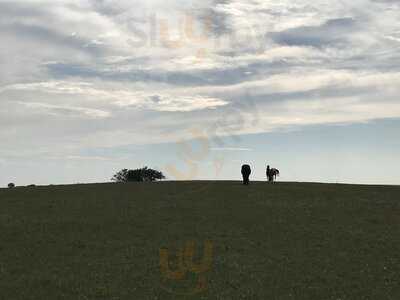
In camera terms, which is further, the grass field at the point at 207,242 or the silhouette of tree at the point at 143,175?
the silhouette of tree at the point at 143,175

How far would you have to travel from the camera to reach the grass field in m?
23.8

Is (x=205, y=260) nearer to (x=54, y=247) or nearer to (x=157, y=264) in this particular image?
(x=157, y=264)

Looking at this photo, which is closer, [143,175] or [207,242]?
[207,242]

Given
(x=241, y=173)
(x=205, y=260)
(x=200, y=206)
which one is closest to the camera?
(x=205, y=260)

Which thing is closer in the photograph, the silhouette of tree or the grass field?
the grass field

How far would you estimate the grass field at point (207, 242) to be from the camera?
23750 millimetres

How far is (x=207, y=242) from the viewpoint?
3284 centimetres

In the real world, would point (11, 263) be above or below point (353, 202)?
below

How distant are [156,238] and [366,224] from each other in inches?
598

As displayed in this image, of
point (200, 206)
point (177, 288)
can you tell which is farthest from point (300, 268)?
point (200, 206)

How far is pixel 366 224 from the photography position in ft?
126

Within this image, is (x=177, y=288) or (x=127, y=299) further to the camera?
(x=177, y=288)

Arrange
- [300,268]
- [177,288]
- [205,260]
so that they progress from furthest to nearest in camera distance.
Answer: [205,260]
[300,268]
[177,288]

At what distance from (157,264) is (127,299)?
18.8ft
